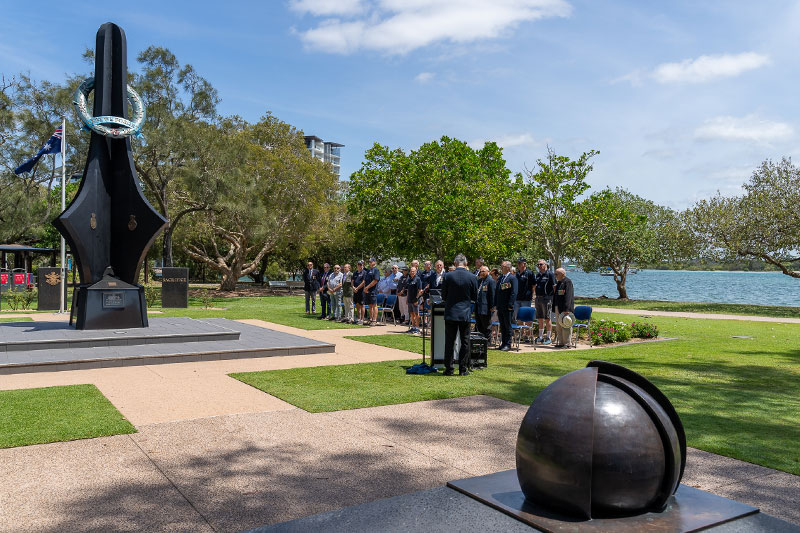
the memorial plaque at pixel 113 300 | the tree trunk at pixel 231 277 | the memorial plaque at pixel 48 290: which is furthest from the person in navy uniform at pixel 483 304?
the tree trunk at pixel 231 277

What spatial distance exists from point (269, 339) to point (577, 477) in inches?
445

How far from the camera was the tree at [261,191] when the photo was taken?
31.0 meters

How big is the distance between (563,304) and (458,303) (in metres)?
5.18

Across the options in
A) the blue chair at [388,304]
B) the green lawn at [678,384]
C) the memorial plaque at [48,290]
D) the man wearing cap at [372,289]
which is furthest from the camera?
the memorial plaque at [48,290]

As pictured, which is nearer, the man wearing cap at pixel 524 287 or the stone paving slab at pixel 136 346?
the stone paving slab at pixel 136 346

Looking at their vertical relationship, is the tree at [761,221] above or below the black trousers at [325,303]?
above

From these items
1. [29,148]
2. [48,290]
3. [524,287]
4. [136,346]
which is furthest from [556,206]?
[29,148]

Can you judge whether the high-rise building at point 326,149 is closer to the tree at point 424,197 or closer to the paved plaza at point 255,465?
the tree at point 424,197

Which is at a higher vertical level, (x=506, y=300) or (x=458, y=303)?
(x=458, y=303)

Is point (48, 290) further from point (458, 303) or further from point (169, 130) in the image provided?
point (458, 303)

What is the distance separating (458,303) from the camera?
32.1 ft

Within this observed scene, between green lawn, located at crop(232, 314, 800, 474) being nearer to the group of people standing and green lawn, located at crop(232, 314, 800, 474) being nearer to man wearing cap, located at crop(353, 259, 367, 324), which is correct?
the group of people standing

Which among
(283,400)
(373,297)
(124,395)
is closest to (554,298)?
(373,297)

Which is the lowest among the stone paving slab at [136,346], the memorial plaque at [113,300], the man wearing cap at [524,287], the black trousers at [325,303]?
the stone paving slab at [136,346]
